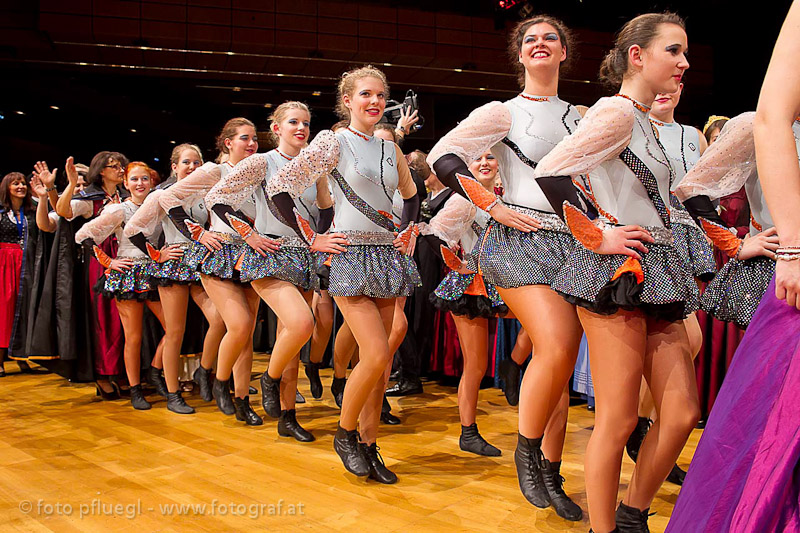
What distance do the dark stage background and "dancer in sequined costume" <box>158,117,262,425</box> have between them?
13.1 ft

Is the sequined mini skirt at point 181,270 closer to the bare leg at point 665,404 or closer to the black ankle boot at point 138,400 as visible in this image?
the black ankle boot at point 138,400

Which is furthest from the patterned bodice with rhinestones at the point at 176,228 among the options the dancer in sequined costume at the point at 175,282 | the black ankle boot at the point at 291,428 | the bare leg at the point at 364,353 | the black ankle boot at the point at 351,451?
the black ankle boot at the point at 351,451

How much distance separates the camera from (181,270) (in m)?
4.51

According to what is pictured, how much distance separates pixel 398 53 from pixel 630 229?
7.05 meters

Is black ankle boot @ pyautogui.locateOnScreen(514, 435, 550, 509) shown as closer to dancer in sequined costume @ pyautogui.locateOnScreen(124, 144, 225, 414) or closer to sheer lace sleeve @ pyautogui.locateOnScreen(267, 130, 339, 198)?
sheer lace sleeve @ pyautogui.locateOnScreen(267, 130, 339, 198)

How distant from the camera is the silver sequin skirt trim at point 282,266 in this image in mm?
3689

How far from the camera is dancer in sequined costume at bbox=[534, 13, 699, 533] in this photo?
1.86m

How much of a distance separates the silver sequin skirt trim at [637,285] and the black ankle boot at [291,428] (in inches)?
85.5

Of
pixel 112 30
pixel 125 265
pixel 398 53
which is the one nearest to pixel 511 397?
pixel 125 265

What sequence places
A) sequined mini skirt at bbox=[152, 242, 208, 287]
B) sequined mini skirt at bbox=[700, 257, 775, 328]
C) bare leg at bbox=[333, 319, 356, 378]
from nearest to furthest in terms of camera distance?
sequined mini skirt at bbox=[700, 257, 775, 328] → bare leg at bbox=[333, 319, 356, 378] → sequined mini skirt at bbox=[152, 242, 208, 287]

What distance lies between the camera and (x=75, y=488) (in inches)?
115

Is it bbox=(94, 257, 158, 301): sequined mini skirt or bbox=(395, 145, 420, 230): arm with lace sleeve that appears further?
bbox=(94, 257, 158, 301): sequined mini skirt

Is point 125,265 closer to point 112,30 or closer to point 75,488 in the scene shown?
point 75,488

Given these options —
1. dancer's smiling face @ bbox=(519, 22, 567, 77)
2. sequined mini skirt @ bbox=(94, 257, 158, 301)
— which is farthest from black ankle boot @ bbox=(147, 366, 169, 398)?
dancer's smiling face @ bbox=(519, 22, 567, 77)
